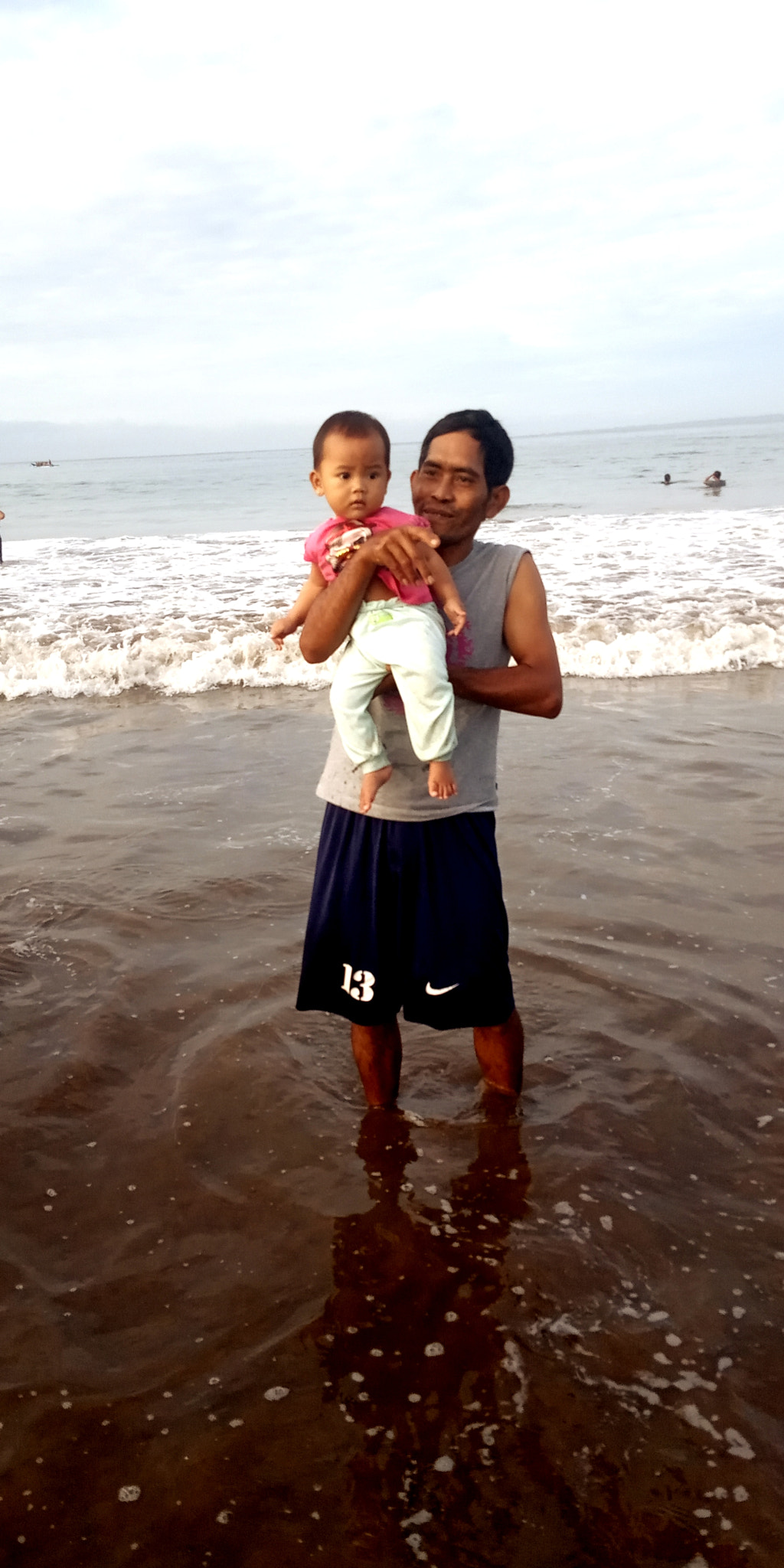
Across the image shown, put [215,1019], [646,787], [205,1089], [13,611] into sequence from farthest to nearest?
[13,611], [646,787], [215,1019], [205,1089]

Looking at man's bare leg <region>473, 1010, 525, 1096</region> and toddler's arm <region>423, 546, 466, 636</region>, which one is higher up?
toddler's arm <region>423, 546, 466, 636</region>

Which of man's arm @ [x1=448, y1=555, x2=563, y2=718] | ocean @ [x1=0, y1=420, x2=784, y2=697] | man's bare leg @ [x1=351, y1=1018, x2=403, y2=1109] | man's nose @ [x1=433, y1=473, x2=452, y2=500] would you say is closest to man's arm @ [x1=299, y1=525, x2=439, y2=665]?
man's nose @ [x1=433, y1=473, x2=452, y2=500]

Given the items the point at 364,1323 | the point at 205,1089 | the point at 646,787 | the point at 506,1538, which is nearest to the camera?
the point at 506,1538

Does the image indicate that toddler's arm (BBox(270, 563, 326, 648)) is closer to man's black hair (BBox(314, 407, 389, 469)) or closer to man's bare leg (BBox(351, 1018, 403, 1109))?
man's black hair (BBox(314, 407, 389, 469))

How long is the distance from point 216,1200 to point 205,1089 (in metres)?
0.52

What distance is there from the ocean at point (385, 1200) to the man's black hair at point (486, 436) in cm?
195

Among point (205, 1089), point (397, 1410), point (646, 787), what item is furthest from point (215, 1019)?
point (646, 787)

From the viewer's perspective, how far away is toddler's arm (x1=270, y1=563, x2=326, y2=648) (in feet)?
8.63

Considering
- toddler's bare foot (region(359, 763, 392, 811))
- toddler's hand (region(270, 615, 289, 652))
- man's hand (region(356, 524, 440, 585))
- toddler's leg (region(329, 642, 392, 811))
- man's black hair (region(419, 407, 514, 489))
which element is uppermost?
man's black hair (region(419, 407, 514, 489))

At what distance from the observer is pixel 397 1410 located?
2.12 metres

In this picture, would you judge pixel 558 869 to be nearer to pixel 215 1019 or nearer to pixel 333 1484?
pixel 215 1019

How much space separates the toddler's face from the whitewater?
6207 millimetres

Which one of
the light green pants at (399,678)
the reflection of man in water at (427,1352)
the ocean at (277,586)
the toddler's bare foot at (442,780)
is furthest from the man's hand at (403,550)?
the ocean at (277,586)

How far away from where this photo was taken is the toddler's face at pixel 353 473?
2.54m
